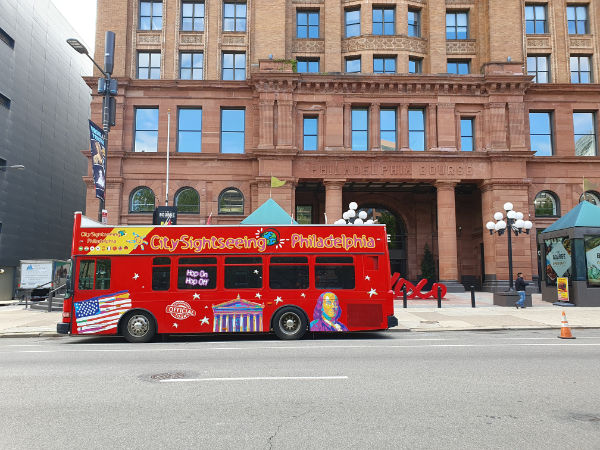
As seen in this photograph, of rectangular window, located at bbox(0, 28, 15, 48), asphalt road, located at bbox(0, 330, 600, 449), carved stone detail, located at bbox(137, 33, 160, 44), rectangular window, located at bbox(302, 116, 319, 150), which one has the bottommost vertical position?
asphalt road, located at bbox(0, 330, 600, 449)

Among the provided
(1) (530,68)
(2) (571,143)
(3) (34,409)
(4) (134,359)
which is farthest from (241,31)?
(3) (34,409)

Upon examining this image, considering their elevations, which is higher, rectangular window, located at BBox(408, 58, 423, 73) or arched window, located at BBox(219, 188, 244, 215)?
rectangular window, located at BBox(408, 58, 423, 73)

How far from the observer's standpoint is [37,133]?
4441cm

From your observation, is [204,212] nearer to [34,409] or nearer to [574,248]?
[574,248]

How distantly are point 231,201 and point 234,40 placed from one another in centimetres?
1168

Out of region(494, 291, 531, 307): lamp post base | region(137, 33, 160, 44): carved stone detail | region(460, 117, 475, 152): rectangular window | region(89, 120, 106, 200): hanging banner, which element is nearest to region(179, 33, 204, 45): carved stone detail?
region(137, 33, 160, 44): carved stone detail

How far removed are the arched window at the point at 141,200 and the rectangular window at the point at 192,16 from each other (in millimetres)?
12033

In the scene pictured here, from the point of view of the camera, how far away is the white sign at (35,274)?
29.1 metres

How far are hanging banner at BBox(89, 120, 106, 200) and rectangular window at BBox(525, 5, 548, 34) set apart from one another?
31.1m

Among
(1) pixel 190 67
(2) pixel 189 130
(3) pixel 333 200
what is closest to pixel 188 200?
(2) pixel 189 130

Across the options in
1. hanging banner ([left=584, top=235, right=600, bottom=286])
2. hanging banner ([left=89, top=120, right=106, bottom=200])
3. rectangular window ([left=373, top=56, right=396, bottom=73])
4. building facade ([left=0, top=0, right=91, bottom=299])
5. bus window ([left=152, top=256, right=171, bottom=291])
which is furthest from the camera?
building facade ([left=0, top=0, right=91, bottom=299])

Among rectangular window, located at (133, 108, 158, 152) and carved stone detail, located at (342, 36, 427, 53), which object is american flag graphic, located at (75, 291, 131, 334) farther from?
carved stone detail, located at (342, 36, 427, 53)

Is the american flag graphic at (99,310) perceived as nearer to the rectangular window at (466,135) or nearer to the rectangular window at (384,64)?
the rectangular window at (384,64)

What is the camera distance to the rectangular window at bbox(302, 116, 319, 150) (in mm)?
30672
